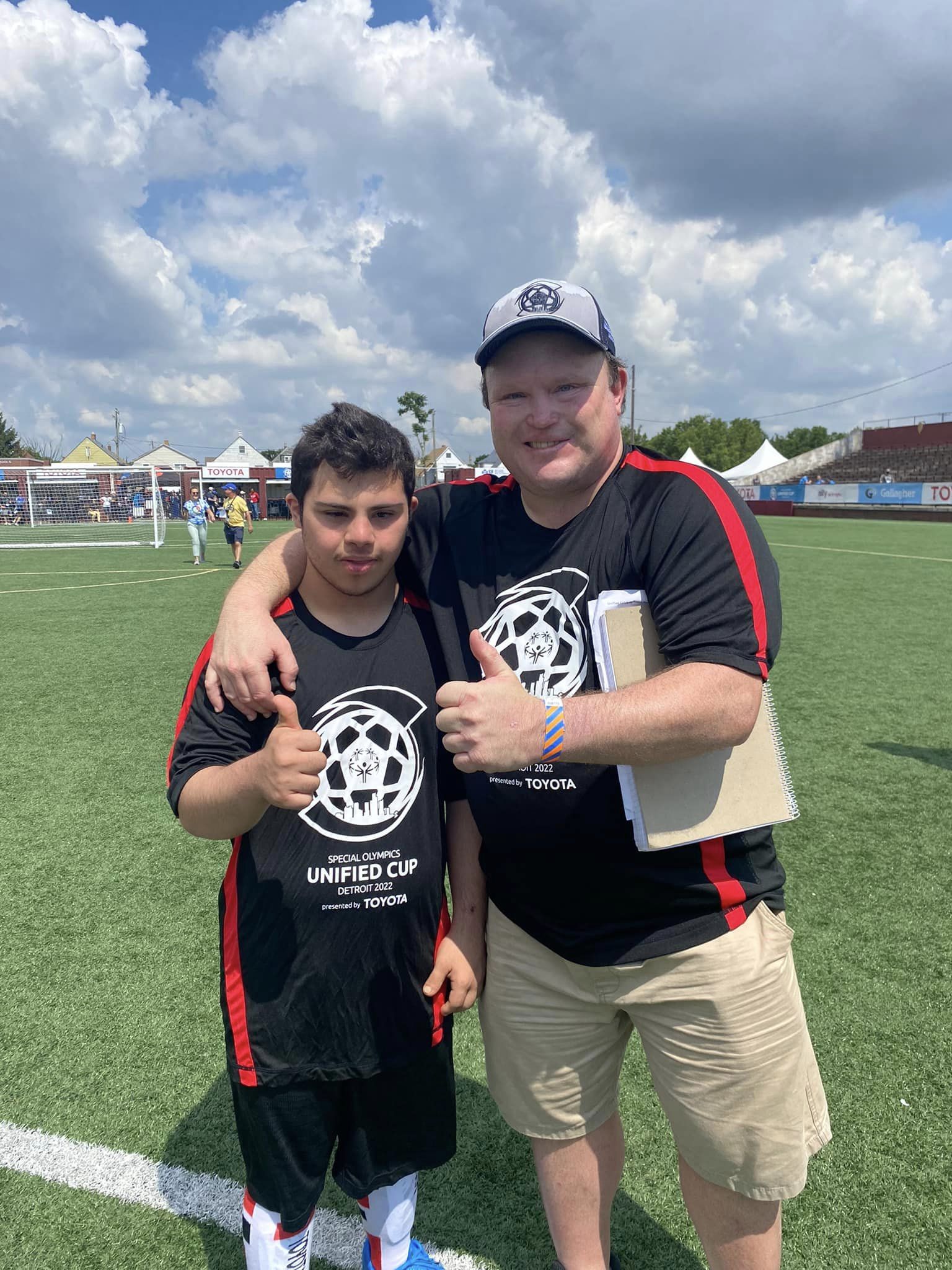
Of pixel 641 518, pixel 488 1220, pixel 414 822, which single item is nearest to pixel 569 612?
pixel 641 518

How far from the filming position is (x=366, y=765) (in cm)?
167

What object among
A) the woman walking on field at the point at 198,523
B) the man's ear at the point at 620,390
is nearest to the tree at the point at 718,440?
the woman walking on field at the point at 198,523

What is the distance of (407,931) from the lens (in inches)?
68.3

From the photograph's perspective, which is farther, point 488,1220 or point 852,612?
point 852,612

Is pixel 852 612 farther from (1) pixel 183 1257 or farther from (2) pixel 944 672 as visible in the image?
(1) pixel 183 1257

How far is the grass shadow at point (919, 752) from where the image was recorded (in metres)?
5.40

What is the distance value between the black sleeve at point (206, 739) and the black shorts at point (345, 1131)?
28.3 inches

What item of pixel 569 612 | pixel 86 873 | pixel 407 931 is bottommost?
pixel 86 873

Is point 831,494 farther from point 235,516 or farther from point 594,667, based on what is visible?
point 594,667

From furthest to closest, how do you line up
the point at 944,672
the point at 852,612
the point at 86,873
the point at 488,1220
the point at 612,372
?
the point at 852,612, the point at 944,672, the point at 86,873, the point at 488,1220, the point at 612,372

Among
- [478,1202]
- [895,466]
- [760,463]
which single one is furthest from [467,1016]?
[895,466]

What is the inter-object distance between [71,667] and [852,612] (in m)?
10.3

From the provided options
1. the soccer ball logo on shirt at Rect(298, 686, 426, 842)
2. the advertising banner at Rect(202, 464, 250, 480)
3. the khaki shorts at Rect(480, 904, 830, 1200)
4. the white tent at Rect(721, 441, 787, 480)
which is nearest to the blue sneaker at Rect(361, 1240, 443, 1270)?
the khaki shorts at Rect(480, 904, 830, 1200)

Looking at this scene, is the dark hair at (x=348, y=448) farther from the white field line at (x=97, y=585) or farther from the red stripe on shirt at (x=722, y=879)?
the white field line at (x=97, y=585)
